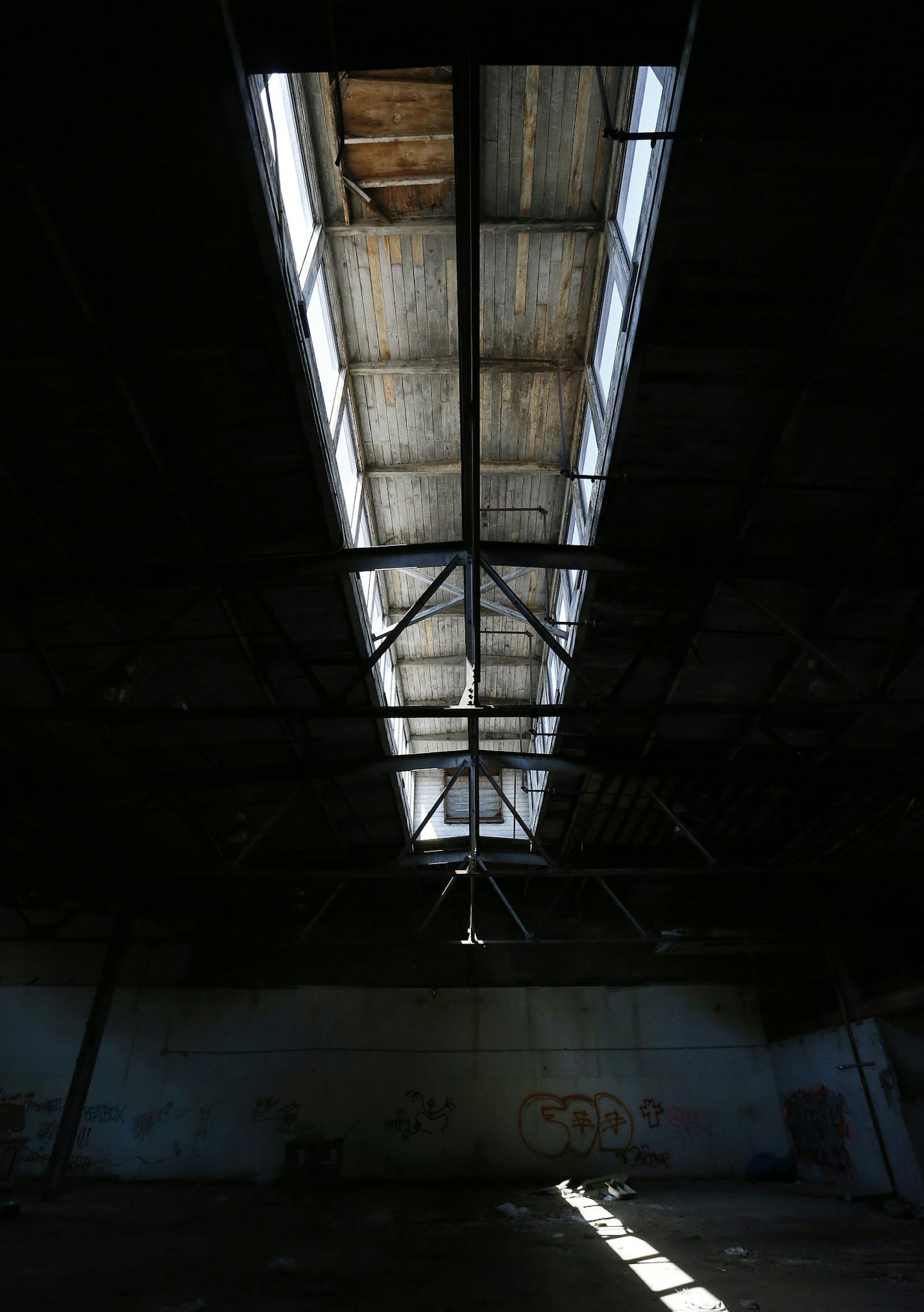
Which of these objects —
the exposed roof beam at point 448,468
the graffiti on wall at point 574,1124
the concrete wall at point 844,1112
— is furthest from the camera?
the graffiti on wall at point 574,1124

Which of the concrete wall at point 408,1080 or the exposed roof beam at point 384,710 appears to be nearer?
the exposed roof beam at point 384,710

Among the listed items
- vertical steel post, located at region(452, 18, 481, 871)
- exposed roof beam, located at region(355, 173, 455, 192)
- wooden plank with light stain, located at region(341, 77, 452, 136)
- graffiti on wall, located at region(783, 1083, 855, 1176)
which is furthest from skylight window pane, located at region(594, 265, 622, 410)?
graffiti on wall, located at region(783, 1083, 855, 1176)

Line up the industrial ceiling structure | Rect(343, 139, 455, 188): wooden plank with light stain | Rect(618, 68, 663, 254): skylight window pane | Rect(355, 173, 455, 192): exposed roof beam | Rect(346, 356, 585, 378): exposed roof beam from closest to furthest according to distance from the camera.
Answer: the industrial ceiling structure < Rect(618, 68, 663, 254): skylight window pane < Rect(343, 139, 455, 188): wooden plank with light stain < Rect(355, 173, 455, 192): exposed roof beam < Rect(346, 356, 585, 378): exposed roof beam

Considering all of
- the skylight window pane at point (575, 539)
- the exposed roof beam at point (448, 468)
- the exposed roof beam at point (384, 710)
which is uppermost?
the exposed roof beam at point (448, 468)

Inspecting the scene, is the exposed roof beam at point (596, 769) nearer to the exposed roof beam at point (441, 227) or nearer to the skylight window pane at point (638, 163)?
the skylight window pane at point (638, 163)

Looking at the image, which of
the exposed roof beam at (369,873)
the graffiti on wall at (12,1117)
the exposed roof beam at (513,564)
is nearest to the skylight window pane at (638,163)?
the exposed roof beam at (513,564)

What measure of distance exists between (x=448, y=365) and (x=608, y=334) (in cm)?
405

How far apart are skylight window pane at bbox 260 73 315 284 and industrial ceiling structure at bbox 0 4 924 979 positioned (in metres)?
0.25

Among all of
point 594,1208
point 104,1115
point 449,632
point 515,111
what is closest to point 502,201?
point 515,111

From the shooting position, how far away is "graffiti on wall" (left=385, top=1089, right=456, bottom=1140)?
15.8 meters

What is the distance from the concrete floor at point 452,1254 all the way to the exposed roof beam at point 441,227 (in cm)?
1323

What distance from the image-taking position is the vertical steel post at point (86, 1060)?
12.9 m

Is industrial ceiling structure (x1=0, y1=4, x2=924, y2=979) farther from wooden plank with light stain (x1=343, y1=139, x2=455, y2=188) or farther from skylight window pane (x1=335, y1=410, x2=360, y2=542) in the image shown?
skylight window pane (x1=335, y1=410, x2=360, y2=542)

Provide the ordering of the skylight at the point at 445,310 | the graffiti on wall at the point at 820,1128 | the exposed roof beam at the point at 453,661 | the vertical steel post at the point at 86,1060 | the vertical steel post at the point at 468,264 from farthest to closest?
the exposed roof beam at the point at 453,661 → the graffiti on wall at the point at 820,1128 → the vertical steel post at the point at 86,1060 → the skylight at the point at 445,310 → the vertical steel post at the point at 468,264
